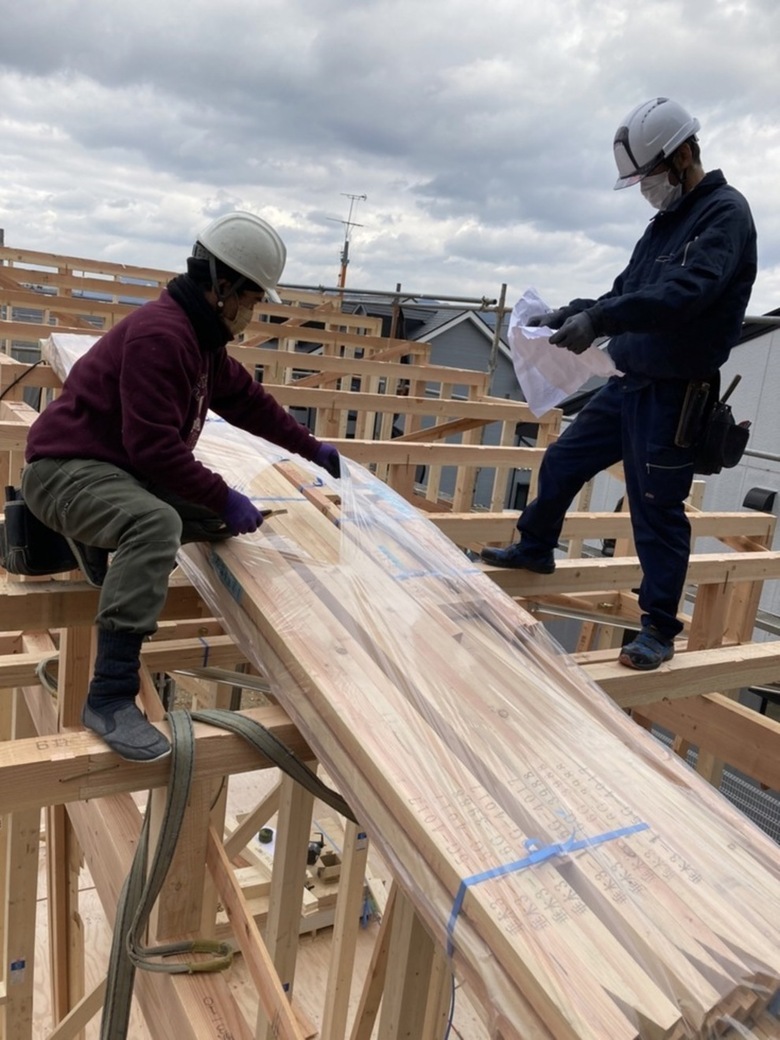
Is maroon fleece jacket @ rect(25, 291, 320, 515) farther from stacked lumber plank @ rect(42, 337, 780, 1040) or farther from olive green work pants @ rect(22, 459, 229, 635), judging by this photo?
stacked lumber plank @ rect(42, 337, 780, 1040)

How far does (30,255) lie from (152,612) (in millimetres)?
13516

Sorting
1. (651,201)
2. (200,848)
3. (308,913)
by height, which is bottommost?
(308,913)

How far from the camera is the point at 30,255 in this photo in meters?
13.6

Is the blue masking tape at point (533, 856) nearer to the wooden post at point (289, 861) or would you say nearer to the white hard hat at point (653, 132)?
the wooden post at point (289, 861)

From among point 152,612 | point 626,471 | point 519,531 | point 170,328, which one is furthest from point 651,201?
point 152,612

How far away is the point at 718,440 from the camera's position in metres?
2.87

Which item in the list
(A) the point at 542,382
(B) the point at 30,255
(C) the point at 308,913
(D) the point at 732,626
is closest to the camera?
(A) the point at 542,382

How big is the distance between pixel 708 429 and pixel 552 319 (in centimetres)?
69

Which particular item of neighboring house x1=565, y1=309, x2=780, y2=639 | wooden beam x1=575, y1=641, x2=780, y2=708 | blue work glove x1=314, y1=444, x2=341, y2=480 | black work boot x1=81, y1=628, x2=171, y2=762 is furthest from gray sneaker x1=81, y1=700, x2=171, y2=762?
neighboring house x1=565, y1=309, x2=780, y2=639

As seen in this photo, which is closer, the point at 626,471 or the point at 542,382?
the point at 626,471

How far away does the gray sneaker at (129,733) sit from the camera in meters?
1.83

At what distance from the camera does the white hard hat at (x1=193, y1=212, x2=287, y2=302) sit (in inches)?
90.3

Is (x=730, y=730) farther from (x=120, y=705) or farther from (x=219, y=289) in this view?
(x=219, y=289)

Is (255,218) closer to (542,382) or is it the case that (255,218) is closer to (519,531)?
(542,382)
